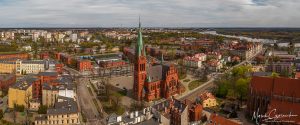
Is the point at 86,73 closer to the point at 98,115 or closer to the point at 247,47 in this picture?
the point at 98,115

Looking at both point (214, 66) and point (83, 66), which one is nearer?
point (83, 66)

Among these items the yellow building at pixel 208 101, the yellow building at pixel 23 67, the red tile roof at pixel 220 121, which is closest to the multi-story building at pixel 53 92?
the yellow building at pixel 208 101

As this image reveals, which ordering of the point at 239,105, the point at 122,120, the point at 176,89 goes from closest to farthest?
the point at 122,120 → the point at 239,105 → the point at 176,89

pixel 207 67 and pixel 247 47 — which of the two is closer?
pixel 207 67

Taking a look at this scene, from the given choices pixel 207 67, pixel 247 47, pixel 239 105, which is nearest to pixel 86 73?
pixel 207 67

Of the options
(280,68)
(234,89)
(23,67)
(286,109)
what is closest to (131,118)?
(286,109)

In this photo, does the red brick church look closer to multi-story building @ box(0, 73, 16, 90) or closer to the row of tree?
the row of tree

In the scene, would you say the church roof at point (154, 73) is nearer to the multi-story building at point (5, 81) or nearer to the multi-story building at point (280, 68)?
the multi-story building at point (5, 81)

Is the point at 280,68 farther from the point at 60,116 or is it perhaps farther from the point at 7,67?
the point at 7,67
